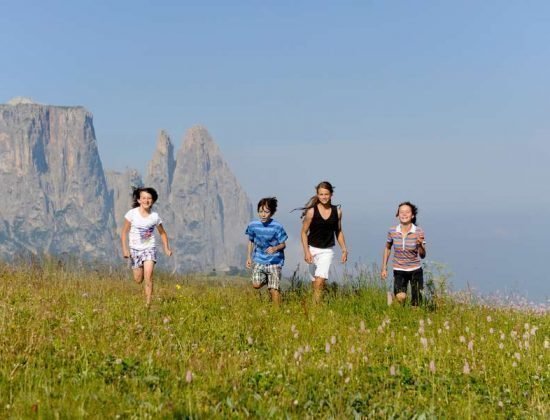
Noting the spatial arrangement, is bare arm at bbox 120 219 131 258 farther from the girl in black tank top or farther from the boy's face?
the girl in black tank top

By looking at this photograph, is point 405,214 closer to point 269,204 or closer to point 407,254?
point 407,254

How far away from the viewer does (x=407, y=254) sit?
11008 mm

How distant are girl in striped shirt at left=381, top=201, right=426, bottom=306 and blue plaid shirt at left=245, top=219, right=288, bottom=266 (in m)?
2.09

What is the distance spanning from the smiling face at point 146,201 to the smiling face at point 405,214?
4790 mm

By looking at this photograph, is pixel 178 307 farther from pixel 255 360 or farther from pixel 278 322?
pixel 255 360

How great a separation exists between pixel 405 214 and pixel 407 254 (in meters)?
0.76

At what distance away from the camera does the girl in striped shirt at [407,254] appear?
1094cm

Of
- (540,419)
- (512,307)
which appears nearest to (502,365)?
(540,419)

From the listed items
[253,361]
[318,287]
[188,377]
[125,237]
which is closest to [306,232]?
[318,287]

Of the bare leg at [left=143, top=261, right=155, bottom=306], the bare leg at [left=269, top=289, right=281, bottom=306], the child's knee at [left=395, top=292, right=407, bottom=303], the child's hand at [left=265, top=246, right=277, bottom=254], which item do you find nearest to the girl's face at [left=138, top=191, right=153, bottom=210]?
the bare leg at [left=143, top=261, right=155, bottom=306]

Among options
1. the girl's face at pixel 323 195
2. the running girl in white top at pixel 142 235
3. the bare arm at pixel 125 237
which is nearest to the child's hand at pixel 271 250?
the girl's face at pixel 323 195

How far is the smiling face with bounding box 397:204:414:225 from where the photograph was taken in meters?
11.1

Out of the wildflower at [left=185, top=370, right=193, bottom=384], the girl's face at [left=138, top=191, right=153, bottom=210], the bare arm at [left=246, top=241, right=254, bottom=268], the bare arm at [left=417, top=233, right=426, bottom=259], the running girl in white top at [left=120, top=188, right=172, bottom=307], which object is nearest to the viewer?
the wildflower at [left=185, top=370, right=193, bottom=384]

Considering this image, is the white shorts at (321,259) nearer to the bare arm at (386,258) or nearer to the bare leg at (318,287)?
the bare leg at (318,287)
